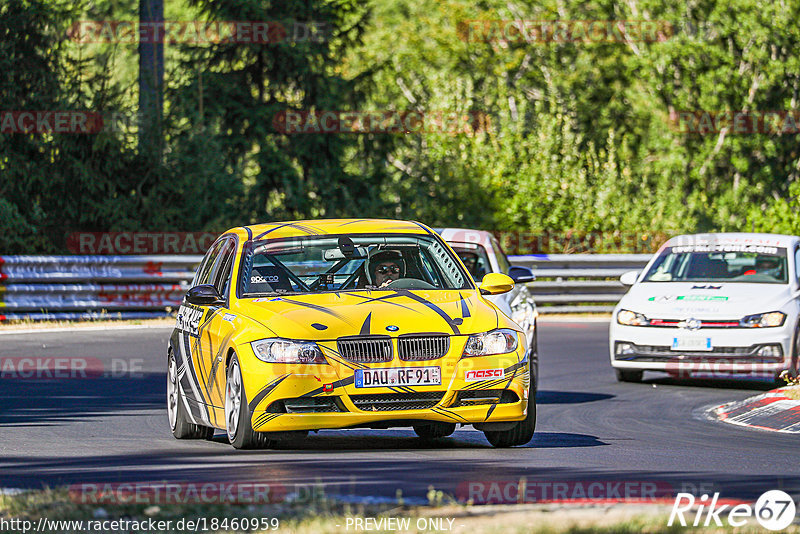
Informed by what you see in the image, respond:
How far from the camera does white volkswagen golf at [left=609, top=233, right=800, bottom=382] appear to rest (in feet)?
54.3

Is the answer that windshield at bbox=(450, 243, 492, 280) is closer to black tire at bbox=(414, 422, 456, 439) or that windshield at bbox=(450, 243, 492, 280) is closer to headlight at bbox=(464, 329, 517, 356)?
black tire at bbox=(414, 422, 456, 439)

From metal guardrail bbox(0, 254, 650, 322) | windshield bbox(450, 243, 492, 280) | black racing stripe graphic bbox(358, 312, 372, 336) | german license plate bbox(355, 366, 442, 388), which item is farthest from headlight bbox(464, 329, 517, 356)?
metal guardrail bbox(0, 254, 650, 322)

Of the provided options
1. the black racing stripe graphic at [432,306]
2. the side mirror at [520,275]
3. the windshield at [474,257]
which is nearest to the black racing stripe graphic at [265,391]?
the black racing stripe graphic at [432,306]

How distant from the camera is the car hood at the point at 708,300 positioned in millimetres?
16688

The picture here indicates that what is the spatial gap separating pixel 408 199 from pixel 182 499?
2672 cm

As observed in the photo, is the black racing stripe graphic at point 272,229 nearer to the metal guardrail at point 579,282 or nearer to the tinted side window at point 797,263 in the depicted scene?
the tinted side window at point 797,263

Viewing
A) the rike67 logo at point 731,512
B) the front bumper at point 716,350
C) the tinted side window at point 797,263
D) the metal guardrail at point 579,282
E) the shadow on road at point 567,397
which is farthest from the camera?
the metal guardrail at point 579,282

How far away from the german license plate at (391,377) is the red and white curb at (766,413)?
12.6ft

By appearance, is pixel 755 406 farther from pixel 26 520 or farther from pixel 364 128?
pixel 364 128

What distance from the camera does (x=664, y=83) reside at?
45.8m

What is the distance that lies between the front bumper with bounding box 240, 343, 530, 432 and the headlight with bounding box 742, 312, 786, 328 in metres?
6.88

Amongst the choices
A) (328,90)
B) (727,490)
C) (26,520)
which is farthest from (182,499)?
(328,90)

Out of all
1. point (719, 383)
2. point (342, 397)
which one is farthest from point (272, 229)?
point (719, 383)

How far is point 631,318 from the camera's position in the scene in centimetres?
1720
